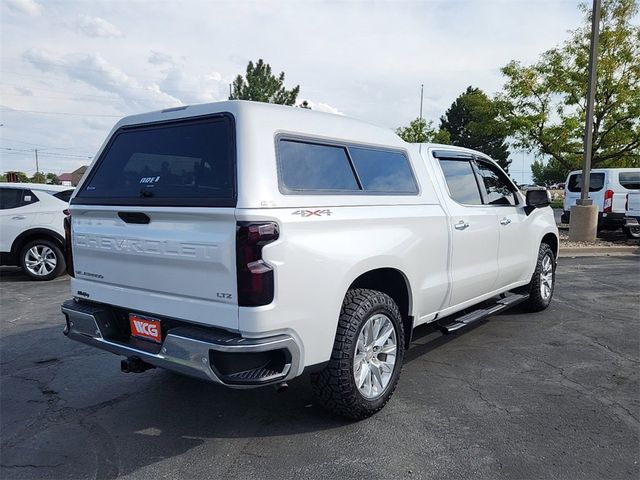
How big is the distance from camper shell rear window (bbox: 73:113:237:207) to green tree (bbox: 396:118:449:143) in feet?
94.7

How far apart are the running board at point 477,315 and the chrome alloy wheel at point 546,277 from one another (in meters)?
0.55

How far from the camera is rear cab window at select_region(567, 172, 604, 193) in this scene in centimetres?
1480

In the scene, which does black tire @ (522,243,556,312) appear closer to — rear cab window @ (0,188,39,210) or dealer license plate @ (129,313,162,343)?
dealer license plate @ (129,313,162,343)

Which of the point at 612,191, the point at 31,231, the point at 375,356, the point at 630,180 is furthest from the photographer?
the point at 630,180

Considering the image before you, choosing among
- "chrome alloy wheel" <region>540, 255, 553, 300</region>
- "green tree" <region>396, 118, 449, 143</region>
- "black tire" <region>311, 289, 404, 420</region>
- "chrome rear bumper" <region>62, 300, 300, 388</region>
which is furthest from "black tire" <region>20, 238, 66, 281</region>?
"green tree" <region>396, 118, 449, 143</region>

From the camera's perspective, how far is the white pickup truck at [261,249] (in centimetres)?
271

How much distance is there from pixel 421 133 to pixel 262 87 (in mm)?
11424

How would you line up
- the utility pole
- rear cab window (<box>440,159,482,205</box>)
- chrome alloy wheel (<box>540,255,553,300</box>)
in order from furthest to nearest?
the utility pole → chrome alloy wheel (<box>540,255,553,300</box>) → rear cab window (<box>440,159,482,205</box>)

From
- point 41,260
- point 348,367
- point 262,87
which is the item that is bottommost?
point 41,260

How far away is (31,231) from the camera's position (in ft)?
27.9

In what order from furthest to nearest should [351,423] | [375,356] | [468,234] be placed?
[468,234] → [375,356] → [351,423]

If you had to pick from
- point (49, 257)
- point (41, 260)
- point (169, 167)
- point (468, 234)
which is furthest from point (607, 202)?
point (169, 167)

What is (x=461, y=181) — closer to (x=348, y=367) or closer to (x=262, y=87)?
(x=348, y=367)

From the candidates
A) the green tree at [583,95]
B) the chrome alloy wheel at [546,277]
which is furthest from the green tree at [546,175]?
the chrome alloy wheel at [546,277]
